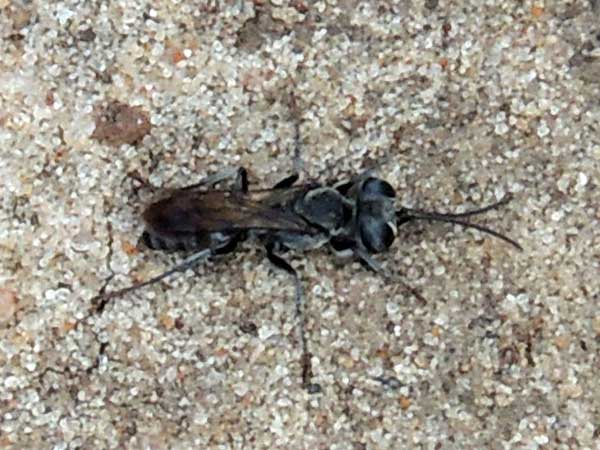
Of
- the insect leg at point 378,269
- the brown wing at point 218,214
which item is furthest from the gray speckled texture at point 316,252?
the brown wing at point 218,214

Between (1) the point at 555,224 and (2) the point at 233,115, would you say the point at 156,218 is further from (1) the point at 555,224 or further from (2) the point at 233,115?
(1) the point at 555,224

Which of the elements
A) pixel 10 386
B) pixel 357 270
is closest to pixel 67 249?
pixel 10 386

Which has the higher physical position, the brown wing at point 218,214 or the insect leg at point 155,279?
the brown wing at point 218,214

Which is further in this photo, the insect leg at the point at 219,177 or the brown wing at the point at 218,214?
the insect leg at the point at 219,177

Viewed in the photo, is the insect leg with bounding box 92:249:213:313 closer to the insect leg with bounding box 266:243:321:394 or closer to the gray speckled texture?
the gray speckled texture

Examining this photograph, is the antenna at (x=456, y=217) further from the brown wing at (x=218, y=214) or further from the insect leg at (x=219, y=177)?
the insect leg at (x=219, y=177)

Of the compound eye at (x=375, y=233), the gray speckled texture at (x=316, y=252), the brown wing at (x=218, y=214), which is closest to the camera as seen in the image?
the brown wing at (x=218, y=214)

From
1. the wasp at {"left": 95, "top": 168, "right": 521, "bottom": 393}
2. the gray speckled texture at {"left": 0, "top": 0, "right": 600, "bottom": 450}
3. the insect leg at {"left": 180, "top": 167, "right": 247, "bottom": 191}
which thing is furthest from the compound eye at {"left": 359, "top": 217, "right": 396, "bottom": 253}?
the insect leg at {"left": 180, "top": 167, "right": 247, "bottom": 191}
